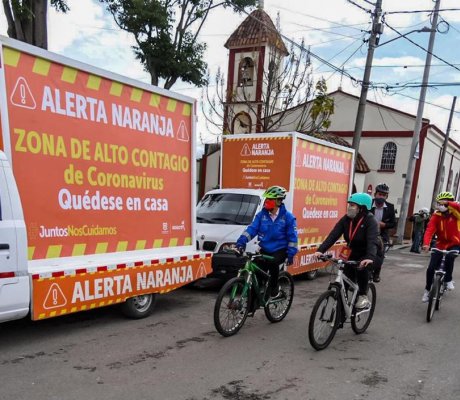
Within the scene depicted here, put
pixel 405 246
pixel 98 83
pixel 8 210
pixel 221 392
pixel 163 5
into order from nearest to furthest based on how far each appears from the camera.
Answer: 1. pixel 221 392
2. pixel 8 210
3. pixel 98 83
4. pixel 163 5
5. pixel 405 246

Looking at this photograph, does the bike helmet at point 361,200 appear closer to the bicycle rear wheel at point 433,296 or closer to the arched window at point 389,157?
the bicycle rear wheel at point 433,296

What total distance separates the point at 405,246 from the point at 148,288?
55.9 ft

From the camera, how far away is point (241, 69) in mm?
22906

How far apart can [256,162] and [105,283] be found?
529 centimetres

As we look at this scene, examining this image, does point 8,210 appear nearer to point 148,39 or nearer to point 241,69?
point 148,39

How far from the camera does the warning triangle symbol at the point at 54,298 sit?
17.0 ft

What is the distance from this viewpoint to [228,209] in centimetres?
959

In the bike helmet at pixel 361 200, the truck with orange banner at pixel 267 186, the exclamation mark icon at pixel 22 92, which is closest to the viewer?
the exclamation mark icon at pixel 22 92

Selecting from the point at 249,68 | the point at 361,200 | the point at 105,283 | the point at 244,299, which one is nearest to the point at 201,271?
the point at 244,299

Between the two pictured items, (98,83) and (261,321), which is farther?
(261,321)

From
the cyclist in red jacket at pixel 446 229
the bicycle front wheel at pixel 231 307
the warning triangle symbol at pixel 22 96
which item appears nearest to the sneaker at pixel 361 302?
the bicycle front wheel at pixel 231 307

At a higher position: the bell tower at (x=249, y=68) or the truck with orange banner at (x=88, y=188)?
the bell tower at (x=249, y=68)

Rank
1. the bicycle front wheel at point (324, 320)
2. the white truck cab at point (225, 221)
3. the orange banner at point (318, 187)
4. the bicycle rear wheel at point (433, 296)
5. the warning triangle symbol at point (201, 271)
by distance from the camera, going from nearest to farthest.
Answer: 1. the bicycle front wheel at point (324, 320)
2. the bicycle rear wheel at point (433, 296)
3. the warning triangle symbol at point (201, 271)
4. the white truck cab at point (225, 221)
5. the orange banner at point (318, 187)

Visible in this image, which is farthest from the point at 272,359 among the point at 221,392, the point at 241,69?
the point at 241,69
